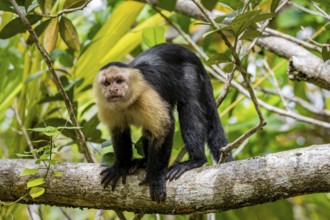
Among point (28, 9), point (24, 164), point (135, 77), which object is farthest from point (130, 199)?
point (28, 9)

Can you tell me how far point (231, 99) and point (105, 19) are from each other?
1324 mm

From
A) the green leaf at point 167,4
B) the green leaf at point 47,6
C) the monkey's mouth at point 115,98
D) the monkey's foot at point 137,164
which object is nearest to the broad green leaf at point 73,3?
the green leaf at point 47,6

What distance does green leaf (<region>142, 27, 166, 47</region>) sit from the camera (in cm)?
431

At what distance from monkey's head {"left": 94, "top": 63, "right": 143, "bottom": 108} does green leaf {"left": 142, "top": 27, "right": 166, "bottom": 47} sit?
2.08 feet

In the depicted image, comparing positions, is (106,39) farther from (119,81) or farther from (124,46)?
(119,81)

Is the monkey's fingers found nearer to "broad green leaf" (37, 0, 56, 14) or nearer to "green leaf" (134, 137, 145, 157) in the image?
"green leaf" (134, 137, 145, 157)

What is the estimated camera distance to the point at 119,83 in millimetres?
3736

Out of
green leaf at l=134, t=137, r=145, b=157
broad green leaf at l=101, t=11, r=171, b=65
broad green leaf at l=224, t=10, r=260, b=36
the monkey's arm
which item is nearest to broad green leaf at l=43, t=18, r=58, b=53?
the monkey's arm

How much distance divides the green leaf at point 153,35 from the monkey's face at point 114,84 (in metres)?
0.69

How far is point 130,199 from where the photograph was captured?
10.3ft

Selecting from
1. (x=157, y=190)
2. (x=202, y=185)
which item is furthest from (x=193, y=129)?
(x=202, y=185)

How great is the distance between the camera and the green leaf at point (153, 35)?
169 inches

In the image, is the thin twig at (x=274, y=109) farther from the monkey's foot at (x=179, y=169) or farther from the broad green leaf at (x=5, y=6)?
the broad green leaf at (x=5, y=6)

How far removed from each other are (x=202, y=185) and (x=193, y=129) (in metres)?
0.96
